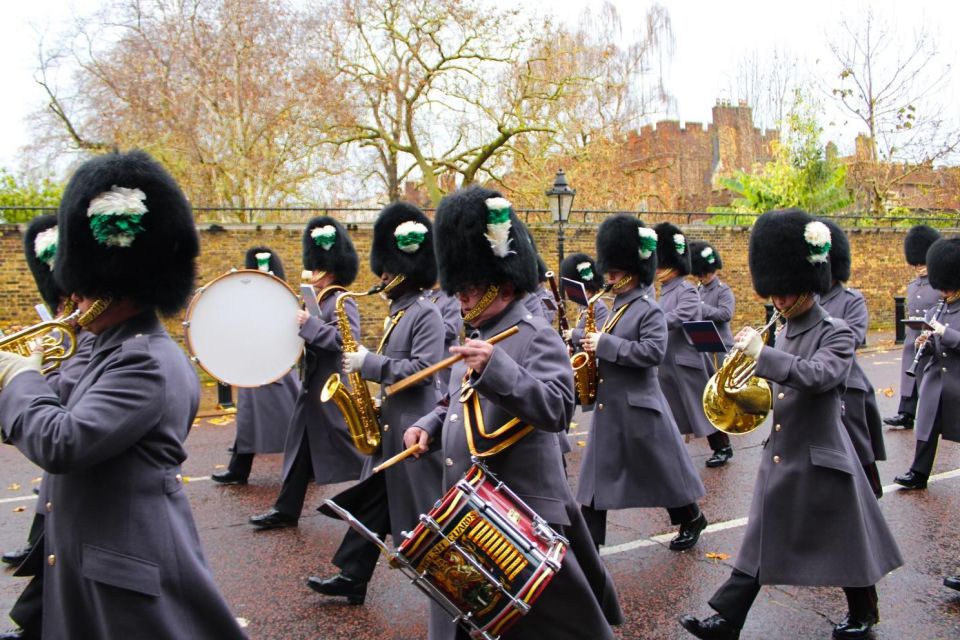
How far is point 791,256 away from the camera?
459cm

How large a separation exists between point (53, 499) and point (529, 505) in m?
1.63

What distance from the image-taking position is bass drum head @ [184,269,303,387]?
5.30 m

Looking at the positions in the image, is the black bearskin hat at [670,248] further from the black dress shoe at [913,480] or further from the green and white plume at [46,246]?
the green and white plume at [46,246]

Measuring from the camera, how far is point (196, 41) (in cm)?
1983

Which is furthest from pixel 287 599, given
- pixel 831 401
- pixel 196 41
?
pixel 196 41

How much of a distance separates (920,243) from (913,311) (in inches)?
50.5

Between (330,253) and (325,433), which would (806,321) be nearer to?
(325,433)

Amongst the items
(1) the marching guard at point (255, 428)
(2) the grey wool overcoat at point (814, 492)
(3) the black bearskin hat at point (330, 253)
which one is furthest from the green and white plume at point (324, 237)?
(2) the grey wool overcoat at point (814, 492)

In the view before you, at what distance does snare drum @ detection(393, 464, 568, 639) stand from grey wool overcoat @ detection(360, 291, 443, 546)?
5.84ft

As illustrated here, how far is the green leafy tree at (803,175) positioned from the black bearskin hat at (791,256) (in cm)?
2179

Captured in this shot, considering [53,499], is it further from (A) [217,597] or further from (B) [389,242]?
(B) [389,242]

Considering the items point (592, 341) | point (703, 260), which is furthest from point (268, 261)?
point (703, 260)

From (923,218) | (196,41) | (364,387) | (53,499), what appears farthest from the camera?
(923,218)

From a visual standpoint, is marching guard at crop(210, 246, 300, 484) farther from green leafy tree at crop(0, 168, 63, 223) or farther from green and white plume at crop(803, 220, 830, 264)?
green leafy tree at crop(0, 168, 63, 223)
